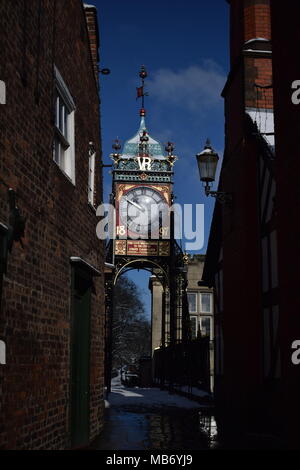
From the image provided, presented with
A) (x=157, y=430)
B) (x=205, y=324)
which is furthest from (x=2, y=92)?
(x=205, y=324)

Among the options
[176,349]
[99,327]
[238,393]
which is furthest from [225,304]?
[176,349]

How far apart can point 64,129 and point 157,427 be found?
21.3 ft

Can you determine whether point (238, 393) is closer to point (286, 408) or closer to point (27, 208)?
point (286, 408)

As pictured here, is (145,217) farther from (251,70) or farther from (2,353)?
(2,353)

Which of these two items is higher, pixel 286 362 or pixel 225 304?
pixel 225 304

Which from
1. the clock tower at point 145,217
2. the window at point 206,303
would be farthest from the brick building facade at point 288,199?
the window at point 206,303

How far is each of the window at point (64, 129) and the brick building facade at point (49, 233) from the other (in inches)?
0.7

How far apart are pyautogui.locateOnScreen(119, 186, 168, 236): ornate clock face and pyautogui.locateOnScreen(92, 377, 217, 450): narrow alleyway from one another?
477 inches

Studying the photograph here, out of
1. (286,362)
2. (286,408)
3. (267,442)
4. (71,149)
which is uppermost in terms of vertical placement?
(71,149)

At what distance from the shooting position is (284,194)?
325 inches

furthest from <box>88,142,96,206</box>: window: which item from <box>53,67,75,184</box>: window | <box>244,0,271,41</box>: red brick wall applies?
<box>244,0,271,41</box>: red brick wall
